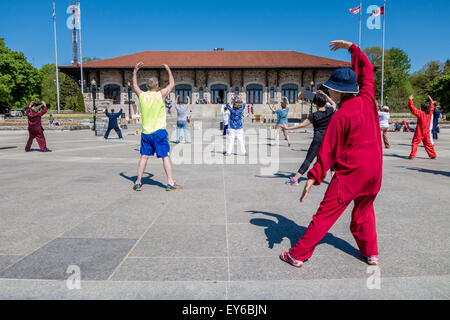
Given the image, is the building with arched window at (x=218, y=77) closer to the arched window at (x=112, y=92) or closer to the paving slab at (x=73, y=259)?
the arched window at (x=112, y=92)

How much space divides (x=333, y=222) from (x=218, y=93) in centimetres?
4160

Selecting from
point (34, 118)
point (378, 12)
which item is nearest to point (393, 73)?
point (378, 12)

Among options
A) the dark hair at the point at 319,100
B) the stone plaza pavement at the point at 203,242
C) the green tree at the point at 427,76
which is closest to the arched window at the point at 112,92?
the stone plaza pavement at the point at 203,242

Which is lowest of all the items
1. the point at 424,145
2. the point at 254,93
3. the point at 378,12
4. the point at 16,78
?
the point at 424,145

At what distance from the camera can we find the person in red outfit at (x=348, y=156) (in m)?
2.48

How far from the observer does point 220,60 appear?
140 ft

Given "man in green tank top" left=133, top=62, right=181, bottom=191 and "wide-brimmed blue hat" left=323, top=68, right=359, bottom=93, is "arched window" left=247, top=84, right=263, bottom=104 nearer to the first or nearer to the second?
"man in green tank top" left=133, top=62, right=181, bottom=191

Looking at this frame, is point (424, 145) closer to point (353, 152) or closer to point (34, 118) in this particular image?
point (353, 152)

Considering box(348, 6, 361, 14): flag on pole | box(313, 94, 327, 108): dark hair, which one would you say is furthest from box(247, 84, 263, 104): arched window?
box(313, 94, 327, 108): dark hair

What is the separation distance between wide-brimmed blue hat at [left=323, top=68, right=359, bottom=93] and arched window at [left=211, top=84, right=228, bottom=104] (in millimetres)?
40516

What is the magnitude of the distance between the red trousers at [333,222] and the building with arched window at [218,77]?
39186 mm

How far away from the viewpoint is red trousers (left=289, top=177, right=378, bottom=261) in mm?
2535
